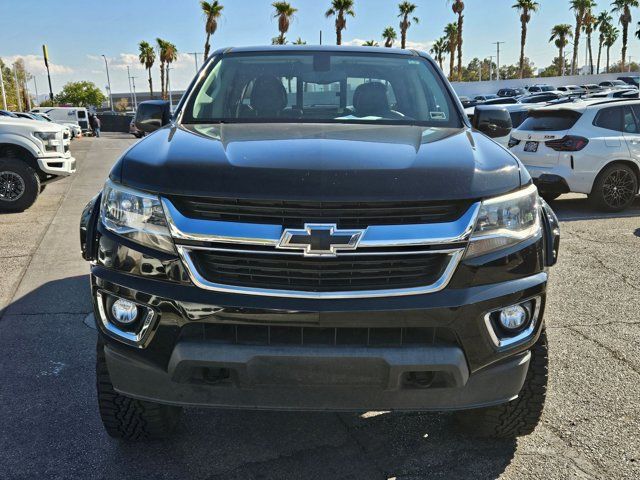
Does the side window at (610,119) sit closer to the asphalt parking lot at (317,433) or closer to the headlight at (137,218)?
the asphalt parking lot at (317,433)

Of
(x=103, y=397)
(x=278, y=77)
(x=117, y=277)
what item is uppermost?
(x=278, y=77)

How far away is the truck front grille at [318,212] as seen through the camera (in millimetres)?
2277

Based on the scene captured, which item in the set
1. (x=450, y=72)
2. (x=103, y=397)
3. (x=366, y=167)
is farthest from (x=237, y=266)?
(x=450, y=72)

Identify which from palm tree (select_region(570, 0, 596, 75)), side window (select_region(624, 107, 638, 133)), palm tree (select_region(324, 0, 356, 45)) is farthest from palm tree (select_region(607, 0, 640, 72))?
side window (select_region(624, 107, 638, 133))

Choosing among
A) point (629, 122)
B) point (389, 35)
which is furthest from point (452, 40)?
point (629, 122)

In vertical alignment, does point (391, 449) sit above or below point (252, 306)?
below

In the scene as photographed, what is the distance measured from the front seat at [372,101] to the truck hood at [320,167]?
2.52ft

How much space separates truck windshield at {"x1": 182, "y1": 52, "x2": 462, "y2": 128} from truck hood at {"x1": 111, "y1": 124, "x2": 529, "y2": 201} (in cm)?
71

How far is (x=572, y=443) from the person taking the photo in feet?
9.86

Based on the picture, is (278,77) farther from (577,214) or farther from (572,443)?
(577,214)

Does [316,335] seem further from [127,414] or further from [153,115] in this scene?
[153,115]

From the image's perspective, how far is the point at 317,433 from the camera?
310cm

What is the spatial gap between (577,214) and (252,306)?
27.0ft

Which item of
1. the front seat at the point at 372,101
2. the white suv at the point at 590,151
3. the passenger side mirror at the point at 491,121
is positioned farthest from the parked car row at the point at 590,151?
the front seat at the point at 372,101
